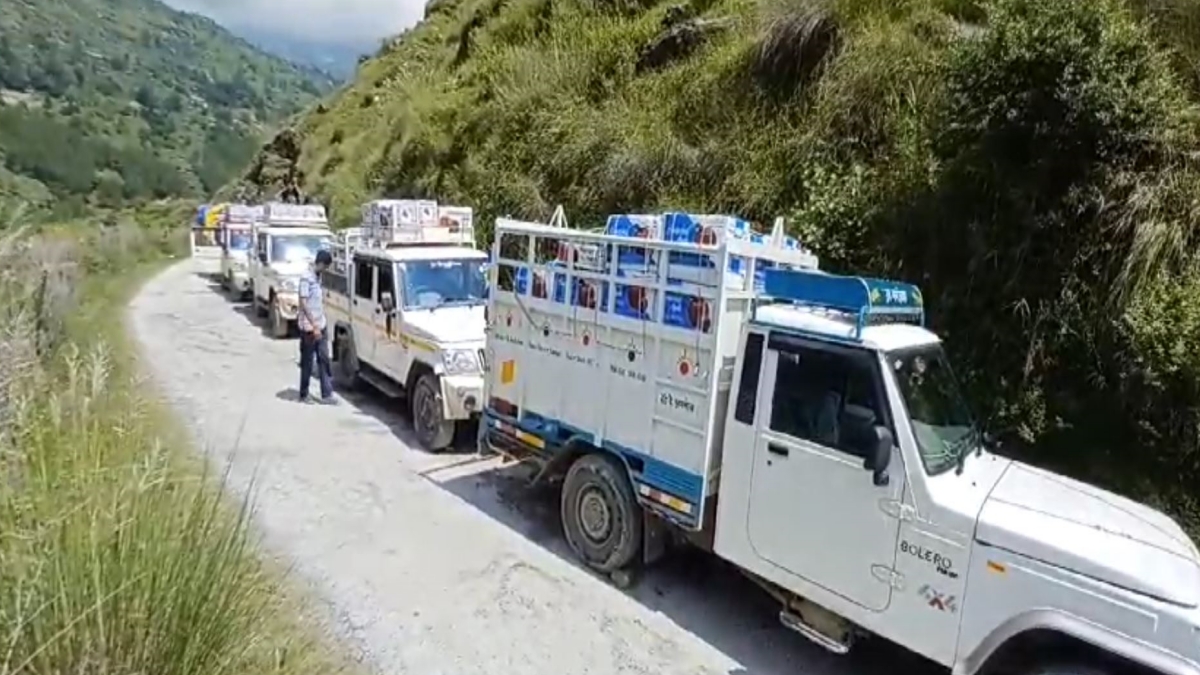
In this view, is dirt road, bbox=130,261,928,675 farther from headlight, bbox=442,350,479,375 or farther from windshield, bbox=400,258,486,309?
windshield, bbox=400,258,486,309

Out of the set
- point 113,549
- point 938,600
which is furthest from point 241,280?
point 938,600

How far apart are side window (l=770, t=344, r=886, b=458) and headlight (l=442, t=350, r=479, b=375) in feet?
15.6

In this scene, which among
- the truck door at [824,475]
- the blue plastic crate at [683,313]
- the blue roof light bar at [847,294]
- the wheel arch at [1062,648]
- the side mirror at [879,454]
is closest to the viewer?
the wheel arch at [1062,648]

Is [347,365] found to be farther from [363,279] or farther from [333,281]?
[363,279]

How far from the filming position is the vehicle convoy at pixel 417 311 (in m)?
9.12

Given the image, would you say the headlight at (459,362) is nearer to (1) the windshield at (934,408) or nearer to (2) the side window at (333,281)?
(2) the side window at (333,281)

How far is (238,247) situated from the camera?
75.8ft

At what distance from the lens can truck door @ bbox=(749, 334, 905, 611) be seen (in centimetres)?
462

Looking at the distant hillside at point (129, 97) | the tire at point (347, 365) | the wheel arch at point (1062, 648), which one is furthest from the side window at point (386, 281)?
the distant hillside at point (129, 97)

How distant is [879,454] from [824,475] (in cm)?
47

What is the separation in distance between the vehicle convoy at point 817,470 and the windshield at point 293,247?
1262cm

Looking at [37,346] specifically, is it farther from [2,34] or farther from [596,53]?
[2,34]

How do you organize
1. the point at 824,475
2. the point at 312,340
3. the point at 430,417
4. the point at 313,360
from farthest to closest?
the point at 313,360 → the point at 312,340 → the point at 430,417 → the point at 824,475

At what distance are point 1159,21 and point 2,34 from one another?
371 ft
